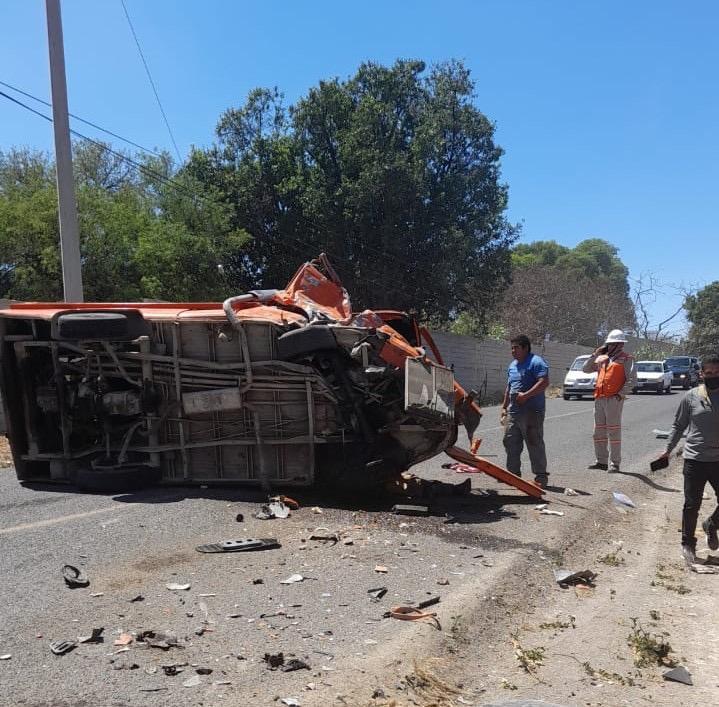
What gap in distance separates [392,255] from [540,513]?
19377 millimetres

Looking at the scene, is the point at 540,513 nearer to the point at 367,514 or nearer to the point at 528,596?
the point at 367,514

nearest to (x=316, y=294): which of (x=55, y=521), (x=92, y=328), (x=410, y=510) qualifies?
(x=92, y=328)

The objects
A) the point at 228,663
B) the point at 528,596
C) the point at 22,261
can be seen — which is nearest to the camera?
the point at 228,663

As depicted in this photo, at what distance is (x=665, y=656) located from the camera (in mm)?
4023

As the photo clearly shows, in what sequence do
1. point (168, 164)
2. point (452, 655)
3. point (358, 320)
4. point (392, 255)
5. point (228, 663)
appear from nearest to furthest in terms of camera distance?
point (228, 663) < point (452, 655) < point (358, 320) < point (392, 255) < point (168, 164)

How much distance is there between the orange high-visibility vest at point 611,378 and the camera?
9.95 m

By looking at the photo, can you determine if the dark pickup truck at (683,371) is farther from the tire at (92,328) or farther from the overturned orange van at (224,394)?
the tire at (92,328)

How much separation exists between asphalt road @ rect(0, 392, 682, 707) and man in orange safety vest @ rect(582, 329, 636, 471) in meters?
2.38

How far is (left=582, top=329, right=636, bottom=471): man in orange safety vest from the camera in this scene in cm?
996

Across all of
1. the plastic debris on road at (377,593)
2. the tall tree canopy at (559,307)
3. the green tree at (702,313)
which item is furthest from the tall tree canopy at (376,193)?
the green tree at (702,313)

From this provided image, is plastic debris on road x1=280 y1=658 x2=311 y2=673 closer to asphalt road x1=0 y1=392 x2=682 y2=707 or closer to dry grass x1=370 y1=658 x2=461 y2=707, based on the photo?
asphalt road x1=0 y1=392 x2=682 y2=707

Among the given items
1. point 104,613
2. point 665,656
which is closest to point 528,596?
point 665,656

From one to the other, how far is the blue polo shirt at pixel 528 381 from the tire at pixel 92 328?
14.8 feet

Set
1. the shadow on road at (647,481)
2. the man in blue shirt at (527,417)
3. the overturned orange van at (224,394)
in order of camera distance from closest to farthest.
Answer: the overturned orange van at (224,394) < the man in blue shirt at (527,417) < the shadow on road at (647,481)
